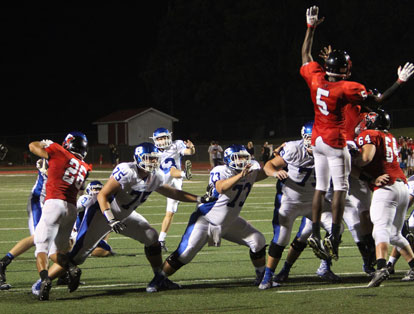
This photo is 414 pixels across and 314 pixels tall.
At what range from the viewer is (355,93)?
697 cm

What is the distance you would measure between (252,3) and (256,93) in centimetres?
668

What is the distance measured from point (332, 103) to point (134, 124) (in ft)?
168

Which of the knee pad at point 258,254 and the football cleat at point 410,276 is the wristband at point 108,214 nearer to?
the knee pad at point 258,254

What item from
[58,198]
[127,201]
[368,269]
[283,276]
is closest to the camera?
[58,198]

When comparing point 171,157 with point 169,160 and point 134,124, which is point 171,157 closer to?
point 169,160

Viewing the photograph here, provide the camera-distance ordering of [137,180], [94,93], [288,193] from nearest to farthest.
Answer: [137,180] < [288,193] < [94,93]

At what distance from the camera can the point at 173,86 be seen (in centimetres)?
5925

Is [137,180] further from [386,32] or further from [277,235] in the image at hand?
[386,32]

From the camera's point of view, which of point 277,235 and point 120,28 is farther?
point 120,28

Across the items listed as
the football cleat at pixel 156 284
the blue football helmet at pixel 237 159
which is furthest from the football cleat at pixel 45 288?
the blue football helmet at pixel 237 159

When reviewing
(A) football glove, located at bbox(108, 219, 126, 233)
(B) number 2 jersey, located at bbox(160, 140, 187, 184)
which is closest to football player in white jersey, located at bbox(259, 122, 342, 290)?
(A) football glove, located at bbox(108, 219, 126, 233)

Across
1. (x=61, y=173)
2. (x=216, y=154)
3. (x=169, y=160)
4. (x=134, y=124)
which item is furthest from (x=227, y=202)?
(x=134, y=124)

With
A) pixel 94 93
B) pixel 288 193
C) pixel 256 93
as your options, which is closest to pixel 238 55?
pixel 256 93

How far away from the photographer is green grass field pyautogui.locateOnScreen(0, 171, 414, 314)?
272 inches
